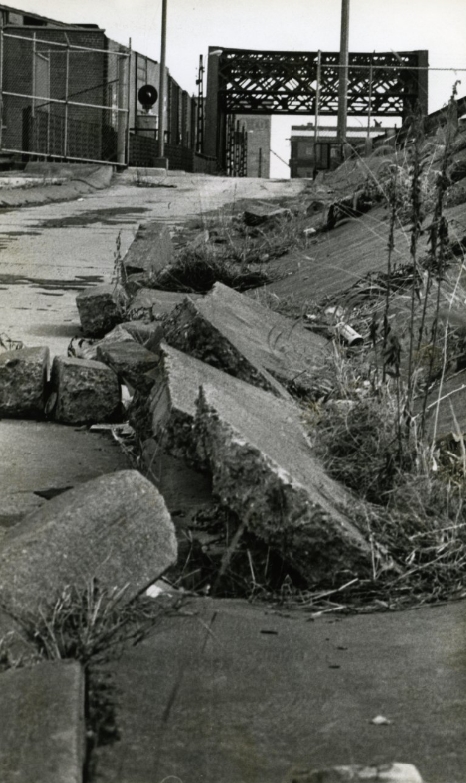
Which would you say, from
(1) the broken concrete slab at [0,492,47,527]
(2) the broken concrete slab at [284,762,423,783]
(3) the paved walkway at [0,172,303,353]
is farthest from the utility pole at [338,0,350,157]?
(2) the broken concrete slab at [284,762,423,783]

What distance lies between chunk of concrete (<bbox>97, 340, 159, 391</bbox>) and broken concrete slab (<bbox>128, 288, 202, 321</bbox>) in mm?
949

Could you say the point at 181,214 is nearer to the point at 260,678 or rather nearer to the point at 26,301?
the point at 26,301

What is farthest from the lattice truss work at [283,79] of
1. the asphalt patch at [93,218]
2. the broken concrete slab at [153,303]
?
the broken concrete slab at [153,303]

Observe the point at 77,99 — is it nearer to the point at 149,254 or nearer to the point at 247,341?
the point at 149,254

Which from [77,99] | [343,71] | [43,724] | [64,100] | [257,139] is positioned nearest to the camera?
[43,724]

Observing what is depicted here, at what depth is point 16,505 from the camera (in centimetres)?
300

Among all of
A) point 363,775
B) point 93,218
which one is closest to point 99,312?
point 363,775

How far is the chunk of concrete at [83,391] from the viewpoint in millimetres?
3979

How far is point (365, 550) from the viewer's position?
7.99 ft

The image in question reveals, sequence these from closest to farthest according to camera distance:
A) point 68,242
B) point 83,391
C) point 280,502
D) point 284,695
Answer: point 284,695, point 280,502, point 83,391, point 68,242

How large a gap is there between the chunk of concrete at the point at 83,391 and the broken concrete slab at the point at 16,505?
88 cm

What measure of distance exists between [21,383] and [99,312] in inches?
65.0

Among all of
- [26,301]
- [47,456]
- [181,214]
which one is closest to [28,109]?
[181,214]

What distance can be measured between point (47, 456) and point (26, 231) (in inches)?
308
